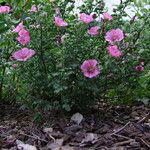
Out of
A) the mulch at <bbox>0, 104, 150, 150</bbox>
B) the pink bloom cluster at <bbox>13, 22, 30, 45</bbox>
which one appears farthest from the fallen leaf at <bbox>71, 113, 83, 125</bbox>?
the pink bloom cluster at <bbox>13, 22, 30, 45</bbox>

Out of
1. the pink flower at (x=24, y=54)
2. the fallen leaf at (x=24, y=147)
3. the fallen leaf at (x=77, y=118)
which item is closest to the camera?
the fallen leaf at (x=24, y=147)

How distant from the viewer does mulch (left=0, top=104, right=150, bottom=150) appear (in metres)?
2.56

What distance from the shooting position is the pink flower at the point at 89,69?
9.18ft

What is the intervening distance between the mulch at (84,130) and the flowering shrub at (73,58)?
0.10m

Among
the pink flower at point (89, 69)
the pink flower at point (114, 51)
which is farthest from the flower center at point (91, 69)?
the pink flower at point (114, 51)

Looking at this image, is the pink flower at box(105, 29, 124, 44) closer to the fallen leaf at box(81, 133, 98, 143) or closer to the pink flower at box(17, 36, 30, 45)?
the pink flower at box(17, 36, 30, 45)

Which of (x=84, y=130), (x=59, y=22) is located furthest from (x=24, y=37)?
(x=84, y=130)

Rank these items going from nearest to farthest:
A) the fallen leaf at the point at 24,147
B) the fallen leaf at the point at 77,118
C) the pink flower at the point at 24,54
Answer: the fallen leaf at the point at 24,147 < the pink flower at the point at 24,54 < the fallen leaf at the point at 77,118

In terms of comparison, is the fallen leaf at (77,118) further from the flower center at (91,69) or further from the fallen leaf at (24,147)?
the fallen leaf at (24,147)

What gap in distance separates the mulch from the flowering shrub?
0.33ft

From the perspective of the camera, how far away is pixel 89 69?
2.80 metres

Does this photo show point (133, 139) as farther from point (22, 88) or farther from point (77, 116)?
point (22, 88)

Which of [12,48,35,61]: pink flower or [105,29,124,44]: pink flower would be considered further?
[105,29,124,44]: pink flower

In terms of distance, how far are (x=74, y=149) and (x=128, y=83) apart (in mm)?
834
